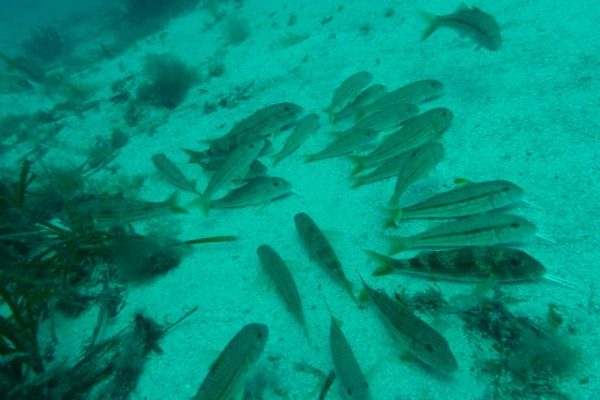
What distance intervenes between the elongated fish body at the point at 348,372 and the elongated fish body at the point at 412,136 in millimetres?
2383

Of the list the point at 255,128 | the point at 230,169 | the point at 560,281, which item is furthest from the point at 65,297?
the point at 560,281

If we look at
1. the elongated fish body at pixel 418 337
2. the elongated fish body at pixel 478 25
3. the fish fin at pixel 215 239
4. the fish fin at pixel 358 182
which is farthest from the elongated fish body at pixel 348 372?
the elongated fish body at pixel 478 25

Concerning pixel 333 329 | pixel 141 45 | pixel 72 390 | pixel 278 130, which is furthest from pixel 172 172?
pixel 141 45

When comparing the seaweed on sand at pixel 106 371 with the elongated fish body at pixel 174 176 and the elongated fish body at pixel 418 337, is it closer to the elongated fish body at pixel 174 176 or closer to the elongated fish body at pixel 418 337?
the elongated fish body at pixel 418 337

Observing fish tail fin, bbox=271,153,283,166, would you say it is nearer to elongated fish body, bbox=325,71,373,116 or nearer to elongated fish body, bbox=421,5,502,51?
elongated fish body, bbox=325,71,373,116

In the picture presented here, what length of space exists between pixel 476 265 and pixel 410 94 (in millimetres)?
3138

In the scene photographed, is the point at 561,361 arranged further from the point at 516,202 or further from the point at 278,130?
the point at 278,130

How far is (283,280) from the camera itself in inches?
124

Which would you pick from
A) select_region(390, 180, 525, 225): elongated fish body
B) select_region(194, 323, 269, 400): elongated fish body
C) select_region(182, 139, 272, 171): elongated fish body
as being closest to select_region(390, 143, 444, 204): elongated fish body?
select_region(390, 180, 525, 225): elongated fish body

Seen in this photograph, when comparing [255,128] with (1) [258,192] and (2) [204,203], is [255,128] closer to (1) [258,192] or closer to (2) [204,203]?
(1) [258,192]

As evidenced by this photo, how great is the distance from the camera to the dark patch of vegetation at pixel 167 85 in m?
7.79

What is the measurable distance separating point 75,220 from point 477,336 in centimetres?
463

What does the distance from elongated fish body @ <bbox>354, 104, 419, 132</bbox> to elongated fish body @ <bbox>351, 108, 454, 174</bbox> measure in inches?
21.6

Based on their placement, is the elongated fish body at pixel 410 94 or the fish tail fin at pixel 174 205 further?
the elongated fish body at pixel 410 94
